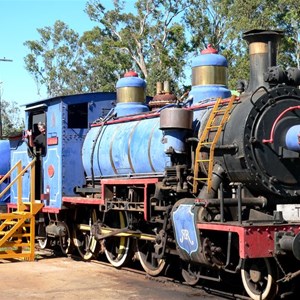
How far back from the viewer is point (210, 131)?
794 cm

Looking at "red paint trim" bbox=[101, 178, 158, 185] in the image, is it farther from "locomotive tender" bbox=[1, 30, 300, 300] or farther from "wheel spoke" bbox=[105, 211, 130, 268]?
"wheel spoke" bbox=[105, 211, 130, 268]

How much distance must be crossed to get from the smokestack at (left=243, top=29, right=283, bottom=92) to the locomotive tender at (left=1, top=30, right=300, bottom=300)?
0.5 inches

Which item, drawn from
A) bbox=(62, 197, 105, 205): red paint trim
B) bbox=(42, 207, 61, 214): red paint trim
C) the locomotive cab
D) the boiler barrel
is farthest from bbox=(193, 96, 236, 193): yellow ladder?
bbox=(42, 207, 61, 214): red paint trim

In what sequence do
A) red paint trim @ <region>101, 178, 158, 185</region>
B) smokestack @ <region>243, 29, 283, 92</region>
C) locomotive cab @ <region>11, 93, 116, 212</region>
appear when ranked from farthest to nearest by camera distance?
locomotive cab @ <region>11, 93, 116, 212</region>
red paint trim @ <region>101, 178, 158, 185</region>
smokestack @ <region>243, 29, 283, 92</region>

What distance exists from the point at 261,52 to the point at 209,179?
1.85 meters

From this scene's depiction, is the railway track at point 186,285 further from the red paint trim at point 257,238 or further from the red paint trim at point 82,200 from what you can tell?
the red paint trim at point 82,200

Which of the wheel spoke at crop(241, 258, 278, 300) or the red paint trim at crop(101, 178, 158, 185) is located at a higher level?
the red paint trim at crop(101, 178, 158, 185)

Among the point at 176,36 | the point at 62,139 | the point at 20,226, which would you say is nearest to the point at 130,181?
the point at 62,139

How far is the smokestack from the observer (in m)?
7.85

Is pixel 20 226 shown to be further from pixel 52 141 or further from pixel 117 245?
pixel 117 245

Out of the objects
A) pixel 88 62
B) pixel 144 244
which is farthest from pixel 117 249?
pixel 88 62

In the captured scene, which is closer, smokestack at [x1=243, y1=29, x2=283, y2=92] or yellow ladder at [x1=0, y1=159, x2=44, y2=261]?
smokestack at [x1=243, y1=29, x2=283, y2=92]

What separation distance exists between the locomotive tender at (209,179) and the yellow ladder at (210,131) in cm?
1

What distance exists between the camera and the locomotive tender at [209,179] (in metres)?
7.07
